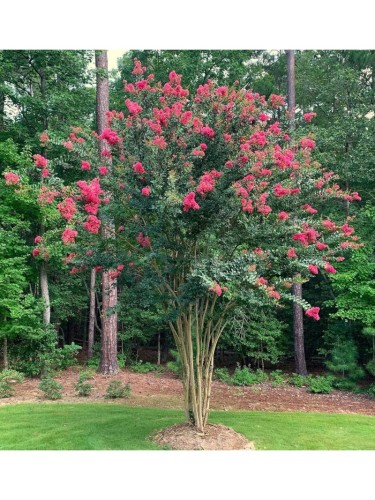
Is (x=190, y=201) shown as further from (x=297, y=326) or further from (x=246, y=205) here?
(x=297, y=326)

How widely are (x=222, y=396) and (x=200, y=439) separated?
3.57 m

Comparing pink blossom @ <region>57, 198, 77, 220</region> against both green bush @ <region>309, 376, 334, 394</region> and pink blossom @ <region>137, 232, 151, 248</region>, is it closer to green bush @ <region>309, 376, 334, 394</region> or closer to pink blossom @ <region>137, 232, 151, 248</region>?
pink blossom @ <region>137, 232, 151, 248</region>

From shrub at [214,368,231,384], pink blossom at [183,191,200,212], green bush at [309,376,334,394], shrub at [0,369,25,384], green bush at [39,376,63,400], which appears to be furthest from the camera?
shrub at [214,368,231,384]

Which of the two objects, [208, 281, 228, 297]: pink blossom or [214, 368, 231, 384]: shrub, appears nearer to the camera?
[208, 281, 228, 297]: pink blossom

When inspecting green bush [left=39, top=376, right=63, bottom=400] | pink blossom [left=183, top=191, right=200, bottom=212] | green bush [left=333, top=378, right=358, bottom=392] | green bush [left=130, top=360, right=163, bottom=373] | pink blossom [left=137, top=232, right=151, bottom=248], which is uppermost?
pink blossom [left=183, top=191, right=200, bottom=212]

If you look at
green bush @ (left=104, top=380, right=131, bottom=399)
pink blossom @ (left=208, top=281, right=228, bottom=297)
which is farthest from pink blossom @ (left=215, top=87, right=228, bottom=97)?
green bush @ (left=104, top=380, right=131, bottom=399)

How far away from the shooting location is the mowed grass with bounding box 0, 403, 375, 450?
4707mm

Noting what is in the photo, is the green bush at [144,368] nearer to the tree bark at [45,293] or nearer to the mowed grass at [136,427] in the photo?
A: the tree bark at [45,293]

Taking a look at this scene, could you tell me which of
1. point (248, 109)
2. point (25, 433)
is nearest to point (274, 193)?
point (248, 109)

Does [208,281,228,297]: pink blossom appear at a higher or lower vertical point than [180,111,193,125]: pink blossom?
lower

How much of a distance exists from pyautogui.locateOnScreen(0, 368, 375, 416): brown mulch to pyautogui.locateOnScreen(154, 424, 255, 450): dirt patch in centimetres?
208

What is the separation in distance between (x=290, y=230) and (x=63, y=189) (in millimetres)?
2163

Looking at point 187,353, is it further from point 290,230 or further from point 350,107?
point 350,107

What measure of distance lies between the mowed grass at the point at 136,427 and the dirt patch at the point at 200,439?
0.15 meters
